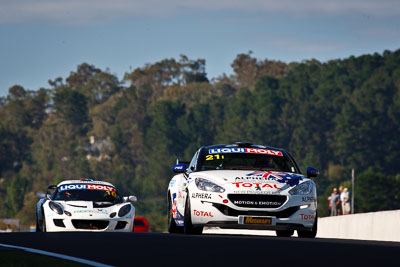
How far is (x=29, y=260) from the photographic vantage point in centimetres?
1087

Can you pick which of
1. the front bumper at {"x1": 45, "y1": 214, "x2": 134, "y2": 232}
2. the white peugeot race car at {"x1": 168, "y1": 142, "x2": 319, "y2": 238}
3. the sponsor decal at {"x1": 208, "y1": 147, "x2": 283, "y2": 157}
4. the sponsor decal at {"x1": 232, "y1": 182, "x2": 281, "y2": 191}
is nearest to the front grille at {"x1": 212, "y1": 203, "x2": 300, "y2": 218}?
the white peugeot race car at {"x1": 168, "y1": 142, "x2": 319, "y2": 238}

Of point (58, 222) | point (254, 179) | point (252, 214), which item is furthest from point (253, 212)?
point (58, 222)

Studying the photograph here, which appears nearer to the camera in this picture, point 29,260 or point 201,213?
point 29,260

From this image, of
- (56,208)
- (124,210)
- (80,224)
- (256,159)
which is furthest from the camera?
(124,210)

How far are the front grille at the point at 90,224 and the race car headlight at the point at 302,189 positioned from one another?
6.12m

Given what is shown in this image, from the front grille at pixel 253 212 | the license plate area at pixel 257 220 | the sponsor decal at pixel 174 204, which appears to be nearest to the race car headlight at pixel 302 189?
the front grille at pixel 253 212

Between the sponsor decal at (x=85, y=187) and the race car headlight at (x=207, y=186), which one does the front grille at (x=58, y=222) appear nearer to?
the sponsor decal at (x=85, y=187)

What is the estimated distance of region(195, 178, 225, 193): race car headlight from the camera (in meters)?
16.3

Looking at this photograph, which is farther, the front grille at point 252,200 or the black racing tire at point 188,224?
the black racing tire at point 188,224

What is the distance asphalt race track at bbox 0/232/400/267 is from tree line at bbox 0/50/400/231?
116998 millimetres

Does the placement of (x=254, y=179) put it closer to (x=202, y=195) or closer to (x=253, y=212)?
(x=253, y=212)

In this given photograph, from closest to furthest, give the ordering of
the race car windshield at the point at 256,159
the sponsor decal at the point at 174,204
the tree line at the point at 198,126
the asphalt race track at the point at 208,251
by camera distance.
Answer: the asphalt race track at the point at 208,251
the race car windshield at the point at 256,159
the sponsor decal at the point at 174,204
the tree line at the point at 198,126

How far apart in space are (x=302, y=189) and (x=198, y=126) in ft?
520

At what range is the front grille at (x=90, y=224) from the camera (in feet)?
70.8
